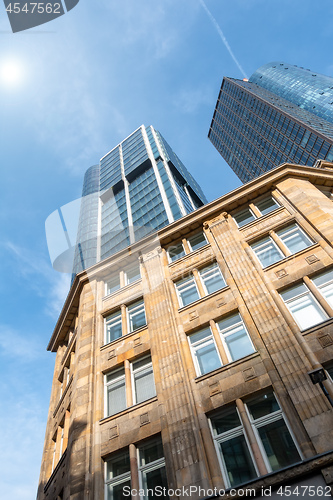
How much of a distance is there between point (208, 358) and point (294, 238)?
721cm

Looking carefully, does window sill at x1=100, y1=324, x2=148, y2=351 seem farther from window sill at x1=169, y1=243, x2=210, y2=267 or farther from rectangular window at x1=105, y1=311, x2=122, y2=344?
window sill at x1=169, y1=243, x2=210, y2=267

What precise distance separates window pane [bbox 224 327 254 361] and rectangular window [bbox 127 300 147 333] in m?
4.64

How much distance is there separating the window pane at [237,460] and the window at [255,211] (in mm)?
11652

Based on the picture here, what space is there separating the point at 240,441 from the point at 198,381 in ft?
8.67

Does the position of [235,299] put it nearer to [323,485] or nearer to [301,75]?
[323,485]

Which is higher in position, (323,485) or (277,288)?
(277,288)

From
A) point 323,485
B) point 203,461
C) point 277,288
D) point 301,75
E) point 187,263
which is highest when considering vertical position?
point 301,75

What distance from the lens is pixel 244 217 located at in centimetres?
2103

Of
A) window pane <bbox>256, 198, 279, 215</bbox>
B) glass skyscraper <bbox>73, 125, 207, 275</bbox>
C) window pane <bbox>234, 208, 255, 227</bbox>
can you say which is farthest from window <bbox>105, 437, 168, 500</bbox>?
glass skyscraper <bbox>73, 125, 207, 275</bbox>

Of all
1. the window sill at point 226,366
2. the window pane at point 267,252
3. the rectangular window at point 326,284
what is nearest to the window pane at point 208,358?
the window sill at point 226,366

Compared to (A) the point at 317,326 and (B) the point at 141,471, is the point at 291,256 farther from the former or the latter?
(B) the point at 141,471

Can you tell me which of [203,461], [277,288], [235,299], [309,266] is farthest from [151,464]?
[309,266]

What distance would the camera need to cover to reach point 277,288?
50.0 feet

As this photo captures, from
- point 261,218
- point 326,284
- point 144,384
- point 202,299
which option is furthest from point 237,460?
point 261,218
